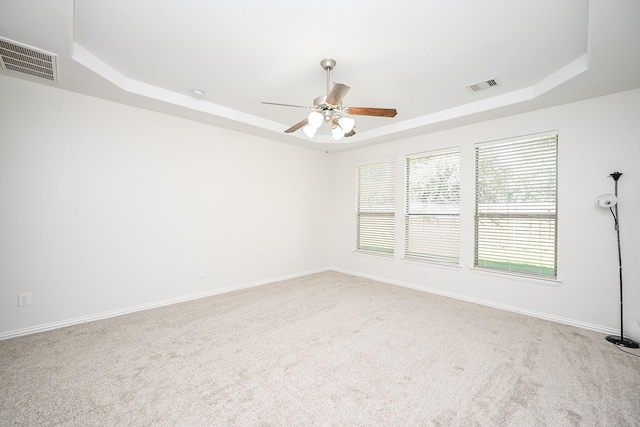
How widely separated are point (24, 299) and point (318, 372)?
306 cm

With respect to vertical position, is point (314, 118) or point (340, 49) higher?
point (340, 49)

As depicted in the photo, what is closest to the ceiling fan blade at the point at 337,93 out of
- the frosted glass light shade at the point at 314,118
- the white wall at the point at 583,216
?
the frosted glass light shade at the point at 314,118

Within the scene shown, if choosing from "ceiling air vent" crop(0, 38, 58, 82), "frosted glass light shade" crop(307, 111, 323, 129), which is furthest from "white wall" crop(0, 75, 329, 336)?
"frosted glass light shade" crop(307, 111, 323, 129)

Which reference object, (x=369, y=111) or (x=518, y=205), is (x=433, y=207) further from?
(x=369, y=111)

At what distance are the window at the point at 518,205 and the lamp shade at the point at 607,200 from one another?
47 cm

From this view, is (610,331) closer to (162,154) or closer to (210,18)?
(210,18)

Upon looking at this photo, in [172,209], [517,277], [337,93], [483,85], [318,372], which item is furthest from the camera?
[172,209]

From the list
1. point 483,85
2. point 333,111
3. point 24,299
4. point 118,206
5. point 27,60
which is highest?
point 483,85

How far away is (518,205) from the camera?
140 inches

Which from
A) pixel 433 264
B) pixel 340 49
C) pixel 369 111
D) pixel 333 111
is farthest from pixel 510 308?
pixel 340 49

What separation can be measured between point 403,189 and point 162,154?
3.74 metres

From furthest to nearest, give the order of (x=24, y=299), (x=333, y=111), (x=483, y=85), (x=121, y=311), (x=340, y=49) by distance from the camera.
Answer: (x=121, y=311)
(x=483, y=85)
(x=24, y=299)
(x=333, y=111)
(x=340, y=49)

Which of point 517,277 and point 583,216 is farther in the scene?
point 517,277

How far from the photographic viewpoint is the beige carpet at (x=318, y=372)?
170 cm
